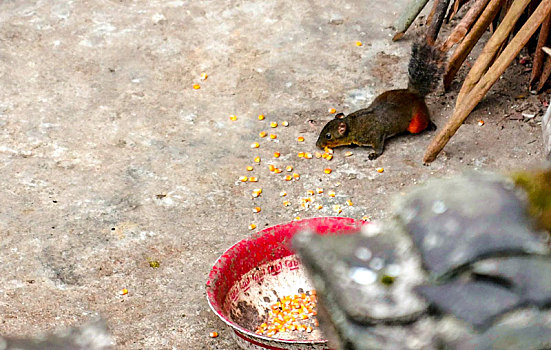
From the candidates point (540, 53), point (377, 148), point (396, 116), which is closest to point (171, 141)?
point (377, 148)

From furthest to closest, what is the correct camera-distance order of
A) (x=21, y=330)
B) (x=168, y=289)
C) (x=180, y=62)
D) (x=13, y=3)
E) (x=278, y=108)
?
(x=13, y=3)
(x=180, y=62)
(x=278, y=108)
(x=168, y=289)
(x=21, y=330)

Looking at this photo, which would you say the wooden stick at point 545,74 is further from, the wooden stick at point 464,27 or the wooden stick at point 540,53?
the wooden stick at point 464,27

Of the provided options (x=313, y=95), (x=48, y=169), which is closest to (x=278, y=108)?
(x=313, y=95)

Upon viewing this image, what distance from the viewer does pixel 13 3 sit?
659cm

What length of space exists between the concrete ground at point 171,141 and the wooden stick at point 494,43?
1.62ft

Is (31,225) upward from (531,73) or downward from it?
downward

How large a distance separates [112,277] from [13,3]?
3.54 meters

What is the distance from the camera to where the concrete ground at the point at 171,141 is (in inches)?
157

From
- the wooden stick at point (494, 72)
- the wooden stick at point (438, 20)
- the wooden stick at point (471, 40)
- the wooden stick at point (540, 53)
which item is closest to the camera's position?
the wooden stick at point (494, 72)

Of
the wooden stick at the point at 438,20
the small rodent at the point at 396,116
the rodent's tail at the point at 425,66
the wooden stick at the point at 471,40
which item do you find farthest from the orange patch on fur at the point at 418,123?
the wooden stick at the point at 438,20

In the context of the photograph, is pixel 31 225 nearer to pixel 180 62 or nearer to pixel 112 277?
pixel 112 277

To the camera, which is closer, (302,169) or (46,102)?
(302,169)

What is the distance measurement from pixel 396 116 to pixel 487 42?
74 cm

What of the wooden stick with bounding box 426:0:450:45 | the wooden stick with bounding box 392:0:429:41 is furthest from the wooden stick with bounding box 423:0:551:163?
the wooden stick with bounding box 392:0:429:41
